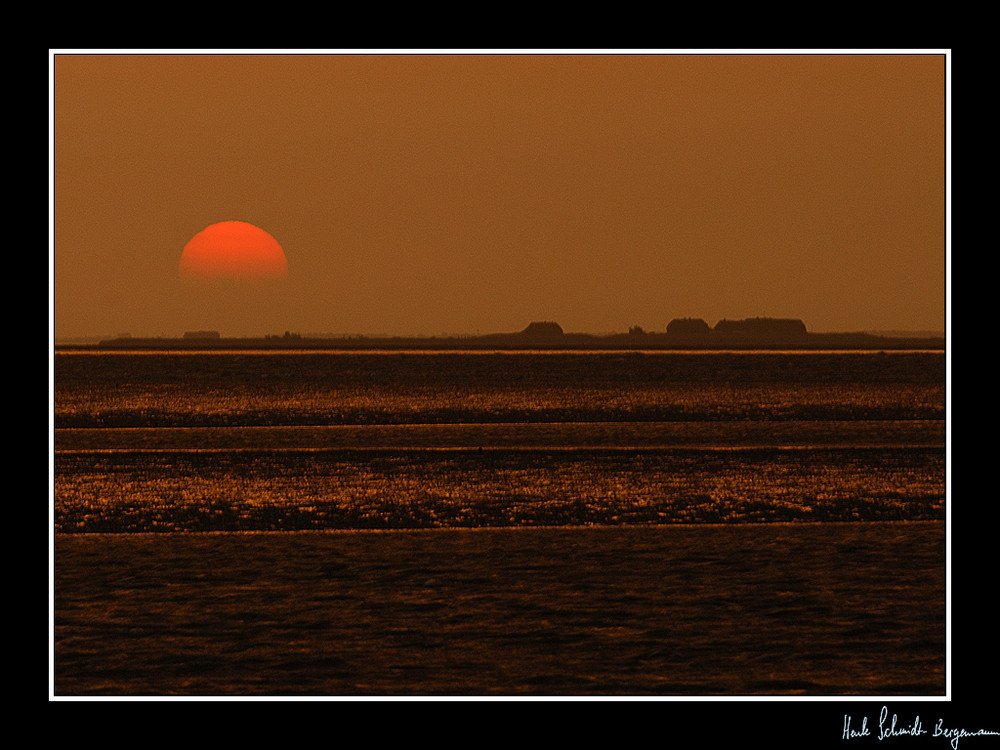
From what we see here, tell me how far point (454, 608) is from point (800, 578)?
5.16m

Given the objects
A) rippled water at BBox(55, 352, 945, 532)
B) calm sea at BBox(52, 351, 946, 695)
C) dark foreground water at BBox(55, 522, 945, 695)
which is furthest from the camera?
rippled water at BBox(55, 352, 945, 532)

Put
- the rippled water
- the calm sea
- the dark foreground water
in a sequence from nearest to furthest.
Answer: the dark foreground water → the calm sea → the rippled water

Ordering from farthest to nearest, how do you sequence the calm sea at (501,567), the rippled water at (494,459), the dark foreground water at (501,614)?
the rippled water at (494,459), the calm sea at (501,567), the dark foreground water at (501,614)

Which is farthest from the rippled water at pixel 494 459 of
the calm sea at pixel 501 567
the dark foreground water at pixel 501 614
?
the dark foreground water at pixel 501 614

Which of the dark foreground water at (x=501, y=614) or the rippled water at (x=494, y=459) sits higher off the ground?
the rippled water at (x=494, y=459)

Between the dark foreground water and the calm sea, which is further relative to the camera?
the calm sea

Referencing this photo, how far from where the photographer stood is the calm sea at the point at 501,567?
12281 millimetres

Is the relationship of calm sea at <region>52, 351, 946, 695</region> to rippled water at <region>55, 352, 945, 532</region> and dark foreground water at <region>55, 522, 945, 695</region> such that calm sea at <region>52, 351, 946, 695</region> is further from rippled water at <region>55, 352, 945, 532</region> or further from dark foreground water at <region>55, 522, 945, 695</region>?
rippled water at <region>55, 352, 945, 532</region>

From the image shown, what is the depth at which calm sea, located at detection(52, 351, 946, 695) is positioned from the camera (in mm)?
12281

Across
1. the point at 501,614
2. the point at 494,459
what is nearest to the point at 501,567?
the point at 501,614

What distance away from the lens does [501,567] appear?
56.1 feet

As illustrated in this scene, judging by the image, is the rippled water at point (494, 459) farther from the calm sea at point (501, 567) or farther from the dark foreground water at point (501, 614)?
the dark foreground water at point (501, 614)

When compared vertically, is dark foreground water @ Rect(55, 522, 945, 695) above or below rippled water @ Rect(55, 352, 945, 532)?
below

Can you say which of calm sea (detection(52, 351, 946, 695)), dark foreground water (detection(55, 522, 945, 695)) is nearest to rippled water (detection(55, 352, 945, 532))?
calm sea (detection(52, 351, 946, 695))
